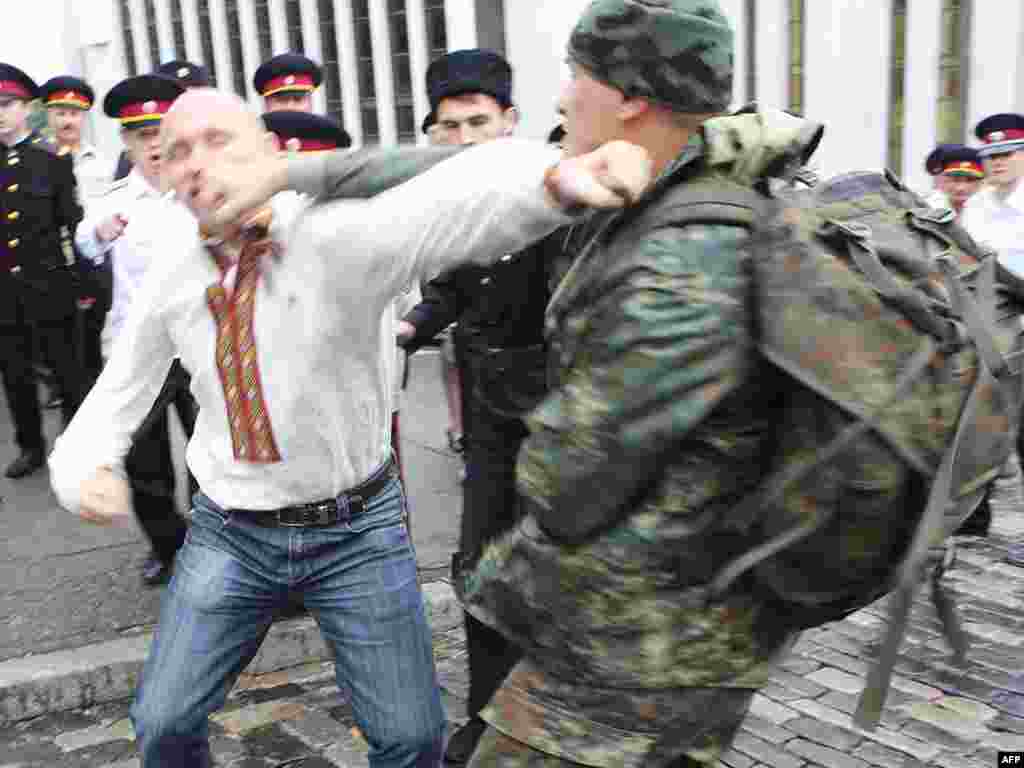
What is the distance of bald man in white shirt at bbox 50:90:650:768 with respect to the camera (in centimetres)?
Result: 244

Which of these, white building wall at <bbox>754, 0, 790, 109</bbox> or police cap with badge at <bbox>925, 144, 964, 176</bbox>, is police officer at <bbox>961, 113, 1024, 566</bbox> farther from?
white building wall at <bbox>754, 0, 790, 109</bbox>

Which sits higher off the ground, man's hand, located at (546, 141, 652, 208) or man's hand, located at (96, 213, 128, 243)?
man's hand, located at (546, 141, 652, 208)

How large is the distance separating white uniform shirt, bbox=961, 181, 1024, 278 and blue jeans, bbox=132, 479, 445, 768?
4915 millimetres

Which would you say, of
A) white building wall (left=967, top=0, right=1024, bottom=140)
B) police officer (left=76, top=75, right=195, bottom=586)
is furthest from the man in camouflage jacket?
white building wall (left=967, top=0, right=1024, bottom=140)

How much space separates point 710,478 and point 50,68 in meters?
16.9

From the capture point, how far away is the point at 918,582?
1.82 meters

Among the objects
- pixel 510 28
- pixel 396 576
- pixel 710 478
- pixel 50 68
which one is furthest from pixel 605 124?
pixel 50 68

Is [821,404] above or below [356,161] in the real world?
below

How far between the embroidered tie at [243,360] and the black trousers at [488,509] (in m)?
1.05

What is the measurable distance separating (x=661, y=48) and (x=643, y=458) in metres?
0.65

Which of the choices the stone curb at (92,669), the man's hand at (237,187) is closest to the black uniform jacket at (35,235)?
the stone curb at (92,669)

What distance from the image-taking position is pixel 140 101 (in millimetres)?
4773

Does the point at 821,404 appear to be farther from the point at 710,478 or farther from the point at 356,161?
the point at 356,161

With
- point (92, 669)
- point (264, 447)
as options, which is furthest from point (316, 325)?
point (92, 669)
